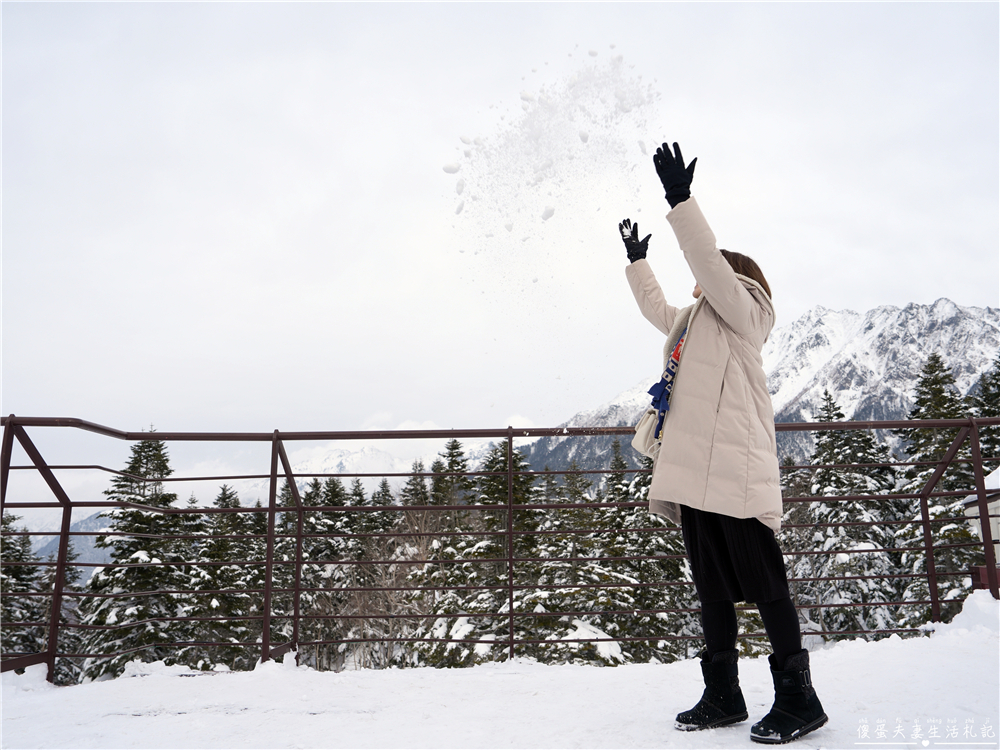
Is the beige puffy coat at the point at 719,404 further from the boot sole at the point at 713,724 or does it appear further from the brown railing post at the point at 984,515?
the brown railing post at the point at 984,515

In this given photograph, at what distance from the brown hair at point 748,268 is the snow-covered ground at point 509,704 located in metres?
1.41

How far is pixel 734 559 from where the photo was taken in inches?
73.5

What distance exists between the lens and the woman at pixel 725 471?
1.82m

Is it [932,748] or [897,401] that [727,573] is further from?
[897,401]

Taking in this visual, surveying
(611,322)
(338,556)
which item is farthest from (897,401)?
(611,322)

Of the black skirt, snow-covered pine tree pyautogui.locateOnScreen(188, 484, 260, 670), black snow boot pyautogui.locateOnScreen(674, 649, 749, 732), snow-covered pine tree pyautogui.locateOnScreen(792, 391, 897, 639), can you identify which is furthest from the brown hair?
snow-covered pine tree pyautogui.locateOnScreen(792, 391, 897, 639)

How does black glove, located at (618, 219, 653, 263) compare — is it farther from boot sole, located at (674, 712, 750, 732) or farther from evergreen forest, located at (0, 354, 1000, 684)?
evergreen forest, located at (0, 354, 1000, 684)

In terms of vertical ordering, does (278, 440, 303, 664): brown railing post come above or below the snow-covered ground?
above

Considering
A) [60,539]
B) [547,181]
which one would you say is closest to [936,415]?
[547,181]

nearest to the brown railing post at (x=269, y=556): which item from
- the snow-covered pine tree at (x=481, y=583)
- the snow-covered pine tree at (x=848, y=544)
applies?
the snow-covered pine tree at (x=481, y=583)

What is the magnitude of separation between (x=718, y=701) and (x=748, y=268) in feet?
4.61

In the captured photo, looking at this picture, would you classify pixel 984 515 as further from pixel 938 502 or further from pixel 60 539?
pixel 938 502

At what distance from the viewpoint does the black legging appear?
182cm

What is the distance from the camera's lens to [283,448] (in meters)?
3.27
